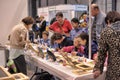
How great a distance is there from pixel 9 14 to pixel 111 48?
111 inches

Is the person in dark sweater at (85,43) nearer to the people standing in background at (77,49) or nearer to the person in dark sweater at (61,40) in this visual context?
the people standing in background at (77,49)

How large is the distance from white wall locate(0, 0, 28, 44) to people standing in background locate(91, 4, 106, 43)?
60.6 inches

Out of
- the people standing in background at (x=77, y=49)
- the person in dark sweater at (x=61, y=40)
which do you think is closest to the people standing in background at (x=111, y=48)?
the people standing in background at (x=77, y=49)

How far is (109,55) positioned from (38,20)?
5646mm

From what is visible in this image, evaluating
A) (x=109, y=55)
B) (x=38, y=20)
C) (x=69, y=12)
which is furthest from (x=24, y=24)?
(x=69, y=12)

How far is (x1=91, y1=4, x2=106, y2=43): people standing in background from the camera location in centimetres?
371

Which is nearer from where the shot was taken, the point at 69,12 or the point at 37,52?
the point at 37,52

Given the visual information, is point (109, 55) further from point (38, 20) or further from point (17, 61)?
point (38, 20)

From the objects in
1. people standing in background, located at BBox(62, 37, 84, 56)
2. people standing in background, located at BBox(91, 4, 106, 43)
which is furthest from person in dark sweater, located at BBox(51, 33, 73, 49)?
people standing in background, located at BBox(91, 4, 106, 43)

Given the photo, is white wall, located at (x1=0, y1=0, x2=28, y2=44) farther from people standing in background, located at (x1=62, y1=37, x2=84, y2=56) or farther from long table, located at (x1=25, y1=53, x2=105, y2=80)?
people standing in background, located at (x1=62, y1=37, x2=84, y2=56)

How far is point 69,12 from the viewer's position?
8156mm

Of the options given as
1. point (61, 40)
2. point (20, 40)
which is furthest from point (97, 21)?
point (20, 40)

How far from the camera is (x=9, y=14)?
179 inches

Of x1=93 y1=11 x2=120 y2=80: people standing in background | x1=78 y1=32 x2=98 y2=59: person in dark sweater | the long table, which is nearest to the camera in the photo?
x1=93 y1=11 x2=120 y2=80: people standing in background
